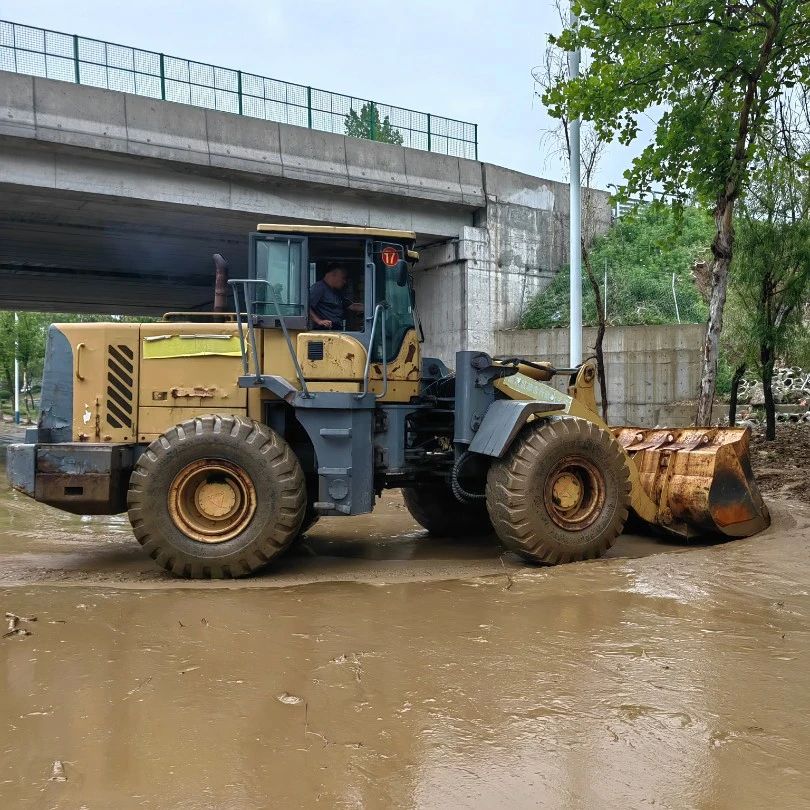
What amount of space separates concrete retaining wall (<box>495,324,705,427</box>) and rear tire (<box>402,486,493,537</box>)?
898cm

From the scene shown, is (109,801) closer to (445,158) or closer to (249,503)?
(249,503)

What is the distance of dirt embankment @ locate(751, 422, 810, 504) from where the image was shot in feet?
32.7

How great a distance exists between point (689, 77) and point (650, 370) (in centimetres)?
743

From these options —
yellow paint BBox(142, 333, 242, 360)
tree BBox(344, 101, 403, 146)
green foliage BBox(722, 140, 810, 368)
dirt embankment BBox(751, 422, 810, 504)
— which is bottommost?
dirt embankment BBox(751, 422, 810, 504)

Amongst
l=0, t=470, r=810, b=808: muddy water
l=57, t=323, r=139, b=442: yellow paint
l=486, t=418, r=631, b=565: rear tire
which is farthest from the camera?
l=57, t=323, r=139, b=442: yellow paint

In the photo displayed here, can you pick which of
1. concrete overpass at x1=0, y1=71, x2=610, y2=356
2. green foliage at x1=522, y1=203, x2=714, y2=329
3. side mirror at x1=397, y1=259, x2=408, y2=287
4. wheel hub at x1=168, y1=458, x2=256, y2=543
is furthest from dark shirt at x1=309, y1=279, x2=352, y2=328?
green foliage at x1=522, y1=203, x2=714, y2=329

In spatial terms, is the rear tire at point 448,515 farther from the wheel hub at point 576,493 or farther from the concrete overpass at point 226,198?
the concrete overpass at point 226,198

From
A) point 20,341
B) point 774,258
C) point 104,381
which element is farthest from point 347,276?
point 20,341

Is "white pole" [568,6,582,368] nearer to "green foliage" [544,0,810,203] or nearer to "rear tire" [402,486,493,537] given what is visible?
"green foliage" [544,0,810,203]

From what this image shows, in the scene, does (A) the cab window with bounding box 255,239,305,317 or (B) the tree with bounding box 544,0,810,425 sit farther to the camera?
(B) the tree with bounding box 544,0,810,425

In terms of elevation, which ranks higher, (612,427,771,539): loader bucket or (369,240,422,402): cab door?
(369,240,422,402): cab door

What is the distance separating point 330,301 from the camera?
24.1 feet

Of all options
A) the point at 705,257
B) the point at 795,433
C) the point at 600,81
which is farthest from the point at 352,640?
the point at 705,257

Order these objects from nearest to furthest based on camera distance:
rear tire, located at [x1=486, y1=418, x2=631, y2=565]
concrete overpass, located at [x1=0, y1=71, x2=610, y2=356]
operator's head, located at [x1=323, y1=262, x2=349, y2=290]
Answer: rear tire, located at [x1=486, y1=418, x2=631, y2=565] < operator's head, located at [x1=323, y1=262, x2=349, y2=290] < concrete overpass, located at [x1=0, y1=71, x2=610, y2=356]
